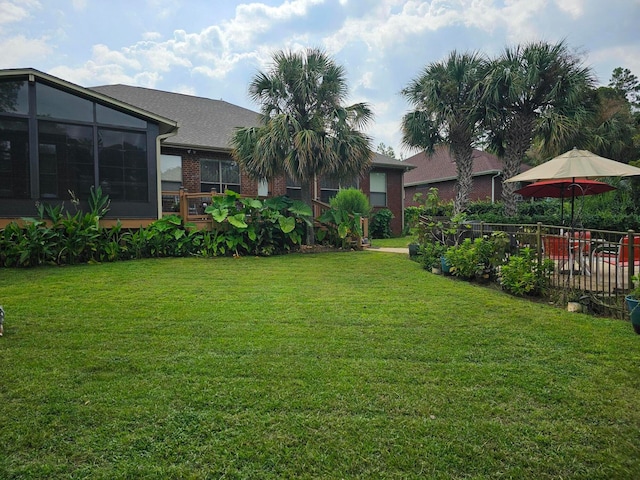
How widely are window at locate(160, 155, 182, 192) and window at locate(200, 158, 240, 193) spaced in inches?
30.6

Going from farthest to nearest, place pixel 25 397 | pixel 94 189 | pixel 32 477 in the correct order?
pixel 94 189 < pixel 25 397 < pixel 32 477

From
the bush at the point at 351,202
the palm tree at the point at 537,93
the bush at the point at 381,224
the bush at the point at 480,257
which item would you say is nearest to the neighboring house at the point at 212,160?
the bush at the point at 381,224

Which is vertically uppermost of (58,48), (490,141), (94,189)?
(58,48)

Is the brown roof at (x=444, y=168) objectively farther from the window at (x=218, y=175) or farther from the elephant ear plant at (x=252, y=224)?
the elephant ear plant at (x=252, y=224)

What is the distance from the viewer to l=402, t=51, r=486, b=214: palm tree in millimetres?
12883

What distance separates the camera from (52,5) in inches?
395

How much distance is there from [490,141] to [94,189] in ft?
39.8

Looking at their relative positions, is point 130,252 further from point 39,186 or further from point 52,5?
point 52,5

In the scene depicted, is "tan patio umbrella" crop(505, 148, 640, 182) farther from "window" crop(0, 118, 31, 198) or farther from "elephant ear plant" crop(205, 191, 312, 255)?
"window" crop(0, 118, 31, 198)

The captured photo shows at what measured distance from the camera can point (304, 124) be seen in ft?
35.3

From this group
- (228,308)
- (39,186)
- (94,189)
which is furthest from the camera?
(94,189)

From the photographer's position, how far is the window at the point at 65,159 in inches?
372

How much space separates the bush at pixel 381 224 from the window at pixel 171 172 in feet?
25.9

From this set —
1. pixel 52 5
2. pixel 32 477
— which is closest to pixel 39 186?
pixel 52 5
